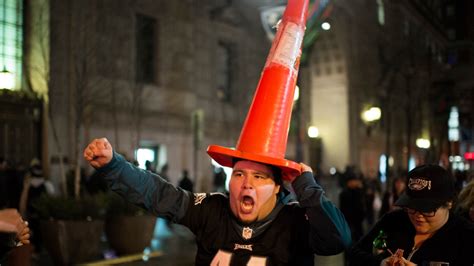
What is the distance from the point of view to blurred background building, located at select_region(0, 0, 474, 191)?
48.4 feet

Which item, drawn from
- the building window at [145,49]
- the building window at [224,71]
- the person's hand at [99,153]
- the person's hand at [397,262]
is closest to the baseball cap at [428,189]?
the person's hand at [397,262]

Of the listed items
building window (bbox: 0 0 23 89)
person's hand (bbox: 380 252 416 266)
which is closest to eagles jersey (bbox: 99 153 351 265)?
person's hand (bbox: 380 252 416 266)

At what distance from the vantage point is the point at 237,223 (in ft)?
10.5

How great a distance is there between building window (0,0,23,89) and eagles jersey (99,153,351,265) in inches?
540

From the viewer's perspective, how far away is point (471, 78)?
19156 millimetres

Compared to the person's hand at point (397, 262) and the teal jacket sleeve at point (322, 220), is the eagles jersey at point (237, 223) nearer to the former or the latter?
the teal jacket sleeve at point (322, 220)

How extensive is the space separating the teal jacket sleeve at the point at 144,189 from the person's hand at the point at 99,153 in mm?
47

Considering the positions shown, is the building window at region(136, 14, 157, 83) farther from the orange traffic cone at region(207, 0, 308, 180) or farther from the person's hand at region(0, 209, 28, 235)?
the person's hand at region(0, 209, 28, 235)

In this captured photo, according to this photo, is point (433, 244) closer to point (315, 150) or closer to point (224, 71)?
point (224, 71)

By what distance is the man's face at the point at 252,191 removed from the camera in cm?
312

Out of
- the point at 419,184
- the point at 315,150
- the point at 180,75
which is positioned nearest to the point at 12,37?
the point at 180,75

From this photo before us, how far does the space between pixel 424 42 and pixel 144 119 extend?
1055 cm

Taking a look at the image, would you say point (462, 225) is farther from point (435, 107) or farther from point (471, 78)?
point (435, 107)

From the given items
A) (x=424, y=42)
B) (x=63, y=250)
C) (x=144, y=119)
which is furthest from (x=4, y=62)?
(x=424, y=42)
